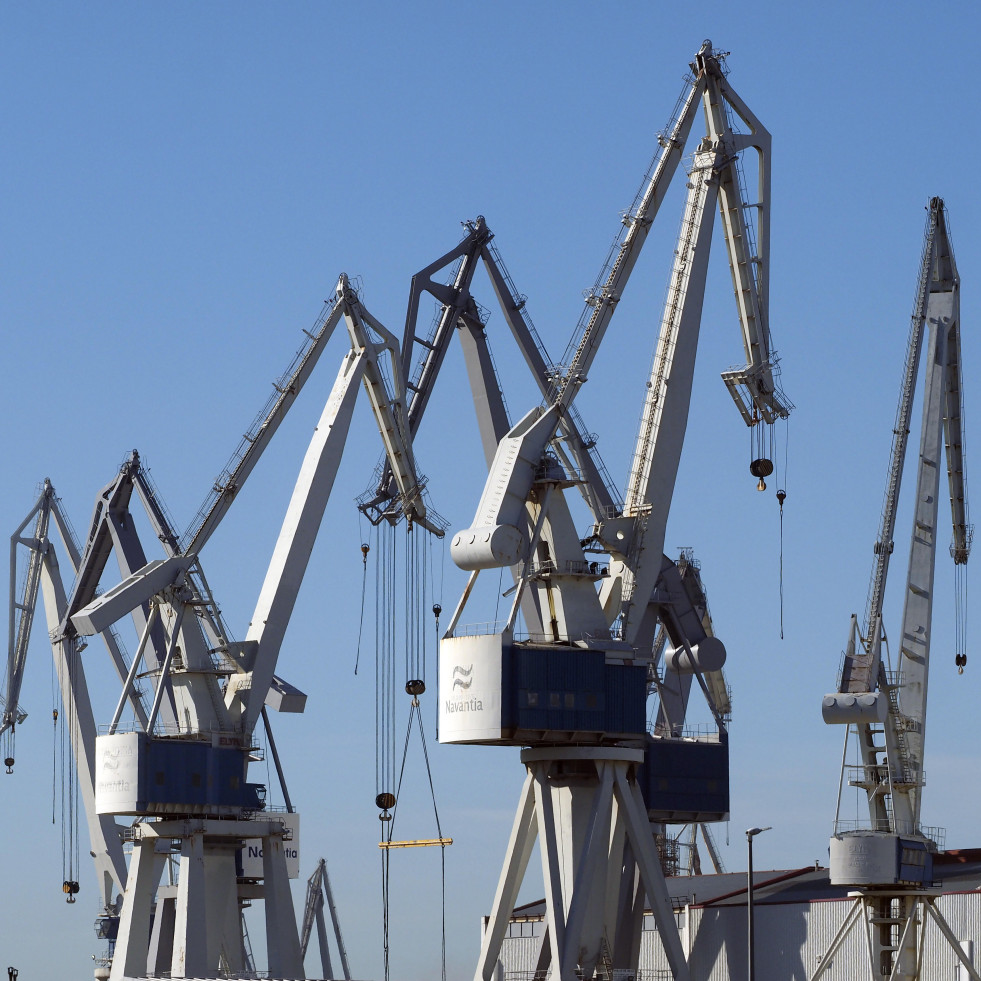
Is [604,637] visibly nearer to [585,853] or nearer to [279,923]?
[585,853]

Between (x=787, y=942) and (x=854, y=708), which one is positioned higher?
(x=854, y=708)

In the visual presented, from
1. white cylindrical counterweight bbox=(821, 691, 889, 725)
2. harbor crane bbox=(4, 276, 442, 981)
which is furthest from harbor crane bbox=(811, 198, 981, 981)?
harbor crane bbox=(4, 276, 442, 981)

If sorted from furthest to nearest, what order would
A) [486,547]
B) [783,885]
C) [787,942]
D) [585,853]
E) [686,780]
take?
[783,885] → [686,780] → [787,942] → [585,853] → [486,547]

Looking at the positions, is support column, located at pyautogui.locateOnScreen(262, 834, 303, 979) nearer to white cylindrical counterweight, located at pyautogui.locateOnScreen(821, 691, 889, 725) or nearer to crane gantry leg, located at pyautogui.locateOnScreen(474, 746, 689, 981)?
crane gantry leg, located at pyautogui.locateOnScreen(474, 746, 689, 981)

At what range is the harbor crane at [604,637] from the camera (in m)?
74.1

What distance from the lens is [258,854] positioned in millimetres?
109312

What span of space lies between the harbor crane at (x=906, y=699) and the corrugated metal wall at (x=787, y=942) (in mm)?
828

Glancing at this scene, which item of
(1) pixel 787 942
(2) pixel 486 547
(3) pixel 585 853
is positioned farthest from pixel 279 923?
(2) pixel 486 547

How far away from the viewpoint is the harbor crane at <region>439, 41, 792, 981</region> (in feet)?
243

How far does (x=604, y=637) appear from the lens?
76688mm

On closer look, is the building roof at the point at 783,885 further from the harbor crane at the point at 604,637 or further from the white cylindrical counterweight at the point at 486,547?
the white cylindrical counterweight at the point at 486,547

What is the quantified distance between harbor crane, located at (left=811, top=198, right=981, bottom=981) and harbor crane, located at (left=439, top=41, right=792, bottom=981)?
7015mm

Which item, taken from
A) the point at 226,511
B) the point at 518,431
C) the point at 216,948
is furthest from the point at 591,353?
the point at 216,948

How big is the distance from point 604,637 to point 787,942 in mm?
14983
